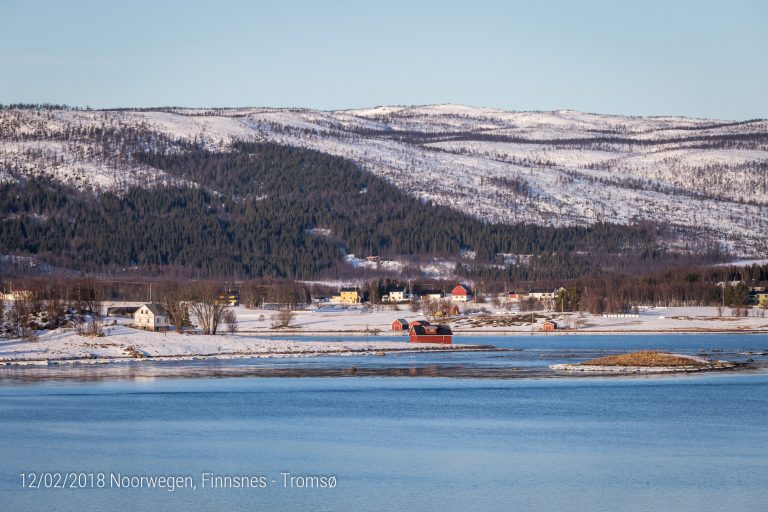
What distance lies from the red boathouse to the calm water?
1628 inches

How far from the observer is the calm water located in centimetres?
2975

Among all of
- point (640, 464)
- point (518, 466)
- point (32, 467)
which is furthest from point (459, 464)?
point (32, 467)

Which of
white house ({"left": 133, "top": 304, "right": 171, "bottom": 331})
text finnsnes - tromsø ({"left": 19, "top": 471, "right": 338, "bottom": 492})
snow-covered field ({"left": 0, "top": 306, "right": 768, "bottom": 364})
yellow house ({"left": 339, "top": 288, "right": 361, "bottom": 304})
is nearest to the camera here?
text finnsnes - tromsø ({"left": 19, "top": 471, "right": 338, "bottom": 492})

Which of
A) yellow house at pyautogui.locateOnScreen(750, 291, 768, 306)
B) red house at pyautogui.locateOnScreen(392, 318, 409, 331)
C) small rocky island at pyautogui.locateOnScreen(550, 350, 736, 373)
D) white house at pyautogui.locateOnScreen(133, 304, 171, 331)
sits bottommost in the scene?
red house at pyautogui.locateOnScreen(392, 318, 409, 331)

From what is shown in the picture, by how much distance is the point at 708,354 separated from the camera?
80062 millimetres

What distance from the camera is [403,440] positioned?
39406 mm

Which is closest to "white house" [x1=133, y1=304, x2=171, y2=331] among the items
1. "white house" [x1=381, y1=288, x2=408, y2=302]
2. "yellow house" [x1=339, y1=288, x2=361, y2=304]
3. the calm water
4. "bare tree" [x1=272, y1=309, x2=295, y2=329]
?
"bare tree" [x1=272, y1=309, x2=295, y2=329]

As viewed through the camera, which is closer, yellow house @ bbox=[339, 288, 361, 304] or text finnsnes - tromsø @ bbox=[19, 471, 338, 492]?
text finnsnes - tromsø @ bbox=[19, 471, 338, 492]

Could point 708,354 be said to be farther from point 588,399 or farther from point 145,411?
point 145,411

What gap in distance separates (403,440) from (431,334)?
216 ft

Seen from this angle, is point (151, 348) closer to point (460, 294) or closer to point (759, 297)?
point (460, 294)

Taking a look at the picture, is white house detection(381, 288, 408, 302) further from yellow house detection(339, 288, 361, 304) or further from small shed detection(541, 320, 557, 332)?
small shed detection(541, 320, 557, 332)

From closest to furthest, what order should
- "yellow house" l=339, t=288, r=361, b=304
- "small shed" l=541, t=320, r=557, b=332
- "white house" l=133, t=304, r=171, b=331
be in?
"white house" l=133, t=304, r=171, b=331 → "small shed" l=541, t=320, r=557, b=332 → "yellow house" l=339, t=288, r=361, b=304

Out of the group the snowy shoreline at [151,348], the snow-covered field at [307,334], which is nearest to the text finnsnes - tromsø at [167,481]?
the snowy shoreline at [151,348]
